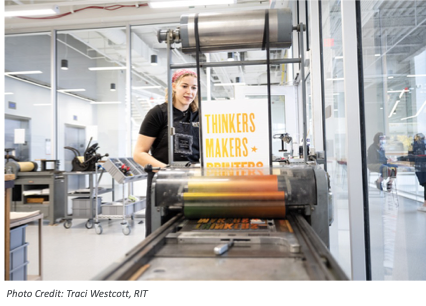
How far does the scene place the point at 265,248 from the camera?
879mm

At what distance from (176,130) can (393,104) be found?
143cm

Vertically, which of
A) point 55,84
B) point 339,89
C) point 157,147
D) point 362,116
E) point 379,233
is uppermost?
point 55,84

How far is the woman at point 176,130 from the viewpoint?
183 cm

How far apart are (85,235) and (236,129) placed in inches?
152

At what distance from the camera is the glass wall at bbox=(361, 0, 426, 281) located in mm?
1885

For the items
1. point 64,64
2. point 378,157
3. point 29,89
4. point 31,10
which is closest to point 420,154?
point 378,157

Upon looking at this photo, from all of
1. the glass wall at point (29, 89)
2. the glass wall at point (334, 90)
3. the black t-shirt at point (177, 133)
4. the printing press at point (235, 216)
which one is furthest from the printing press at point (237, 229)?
the glass wall at point (29, 89)

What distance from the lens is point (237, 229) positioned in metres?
1.03

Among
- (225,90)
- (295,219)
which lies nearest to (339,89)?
(295,219)

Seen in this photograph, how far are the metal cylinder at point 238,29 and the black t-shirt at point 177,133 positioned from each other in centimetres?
54

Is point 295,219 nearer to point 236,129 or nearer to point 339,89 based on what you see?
point 236,129

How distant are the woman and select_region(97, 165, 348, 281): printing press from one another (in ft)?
1.94

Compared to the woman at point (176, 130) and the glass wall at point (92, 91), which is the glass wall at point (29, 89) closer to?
the glass wall at point (92, 91)

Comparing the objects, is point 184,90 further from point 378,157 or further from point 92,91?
point 92,91
